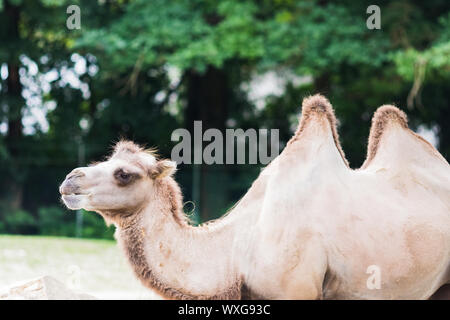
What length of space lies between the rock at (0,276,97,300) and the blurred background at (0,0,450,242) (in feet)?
27.7

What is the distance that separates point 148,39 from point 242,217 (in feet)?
35.6

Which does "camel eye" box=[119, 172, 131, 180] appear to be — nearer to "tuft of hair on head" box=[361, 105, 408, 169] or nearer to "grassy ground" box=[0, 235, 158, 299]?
"tuft of hair on head" box=[361, 105, 408, 169]

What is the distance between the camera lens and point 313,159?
5.02 metres

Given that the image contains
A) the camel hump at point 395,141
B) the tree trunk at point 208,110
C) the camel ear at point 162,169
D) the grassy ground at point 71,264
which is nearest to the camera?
the camel ear at point 162,169

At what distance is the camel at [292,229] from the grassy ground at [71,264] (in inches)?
120

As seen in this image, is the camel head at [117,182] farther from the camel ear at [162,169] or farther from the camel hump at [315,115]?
the camel hump at [315,115]

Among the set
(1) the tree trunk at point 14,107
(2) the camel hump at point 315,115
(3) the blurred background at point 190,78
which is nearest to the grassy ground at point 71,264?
(3) the blurred background at point 190,78

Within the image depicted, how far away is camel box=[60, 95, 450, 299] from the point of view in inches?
181

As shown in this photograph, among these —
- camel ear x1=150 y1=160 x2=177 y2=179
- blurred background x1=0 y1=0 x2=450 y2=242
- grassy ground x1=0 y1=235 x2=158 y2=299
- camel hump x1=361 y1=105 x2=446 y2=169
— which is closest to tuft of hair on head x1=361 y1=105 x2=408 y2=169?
camel hump x1=361 y1=105 x2=446 y2=169

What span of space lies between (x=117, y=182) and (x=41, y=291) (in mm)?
1528

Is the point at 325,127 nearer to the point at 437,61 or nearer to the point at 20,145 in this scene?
the point at 437,61

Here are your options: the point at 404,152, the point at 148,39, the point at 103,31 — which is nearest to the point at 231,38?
the point at 148,39

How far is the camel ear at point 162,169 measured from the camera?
5023 mm
